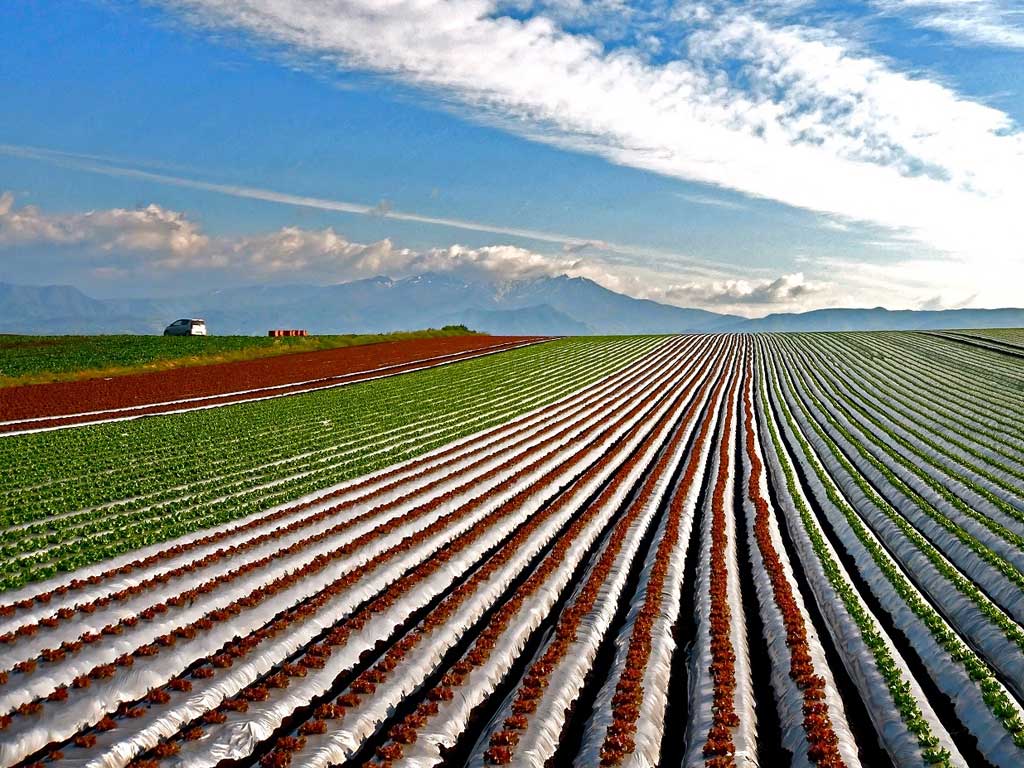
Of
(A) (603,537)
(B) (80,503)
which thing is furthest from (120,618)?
(A) (603,537)

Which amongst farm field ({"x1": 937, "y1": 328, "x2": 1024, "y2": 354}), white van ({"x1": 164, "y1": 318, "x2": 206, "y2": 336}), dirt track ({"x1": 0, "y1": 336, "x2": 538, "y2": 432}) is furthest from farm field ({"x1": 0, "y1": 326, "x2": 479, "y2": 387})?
farm field ({"x1": 937, "y1": 328, "x2": 1024, "y2": 354})

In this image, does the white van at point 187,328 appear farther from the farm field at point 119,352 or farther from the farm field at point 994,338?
the farm field at point 994,338

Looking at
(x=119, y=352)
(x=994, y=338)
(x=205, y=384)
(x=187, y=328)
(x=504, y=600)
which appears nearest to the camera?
(x=504, y=600)

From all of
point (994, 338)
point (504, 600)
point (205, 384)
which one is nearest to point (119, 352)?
point (205, 384)

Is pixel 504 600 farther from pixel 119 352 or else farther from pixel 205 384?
pixel 119 352

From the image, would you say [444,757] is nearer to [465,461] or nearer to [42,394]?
[465,461]

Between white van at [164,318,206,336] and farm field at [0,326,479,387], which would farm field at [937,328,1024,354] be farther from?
white van at [164,318,206,336]

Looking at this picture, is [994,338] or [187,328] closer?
[187,328]
